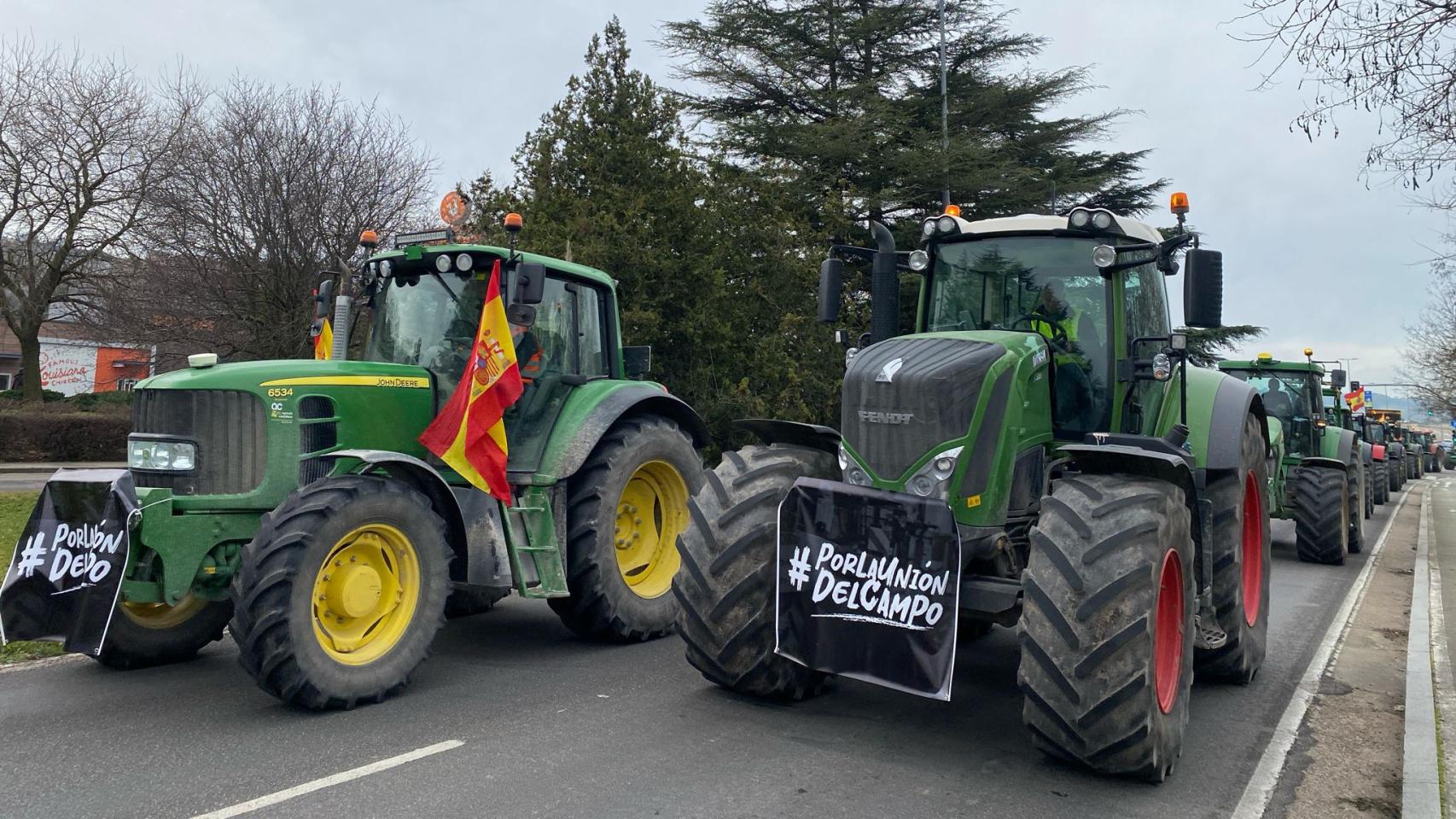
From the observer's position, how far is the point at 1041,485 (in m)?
5.38

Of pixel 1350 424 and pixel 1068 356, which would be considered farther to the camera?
pixel 1350 424

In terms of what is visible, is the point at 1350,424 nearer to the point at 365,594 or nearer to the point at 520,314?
the point at 520,314

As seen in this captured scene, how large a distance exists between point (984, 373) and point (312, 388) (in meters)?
3.66

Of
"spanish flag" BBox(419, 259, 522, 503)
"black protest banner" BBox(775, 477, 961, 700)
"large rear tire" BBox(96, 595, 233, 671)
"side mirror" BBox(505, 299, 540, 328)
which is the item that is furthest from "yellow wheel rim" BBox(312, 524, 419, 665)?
"black protest banner" BBox(775, 477, 961, 700)

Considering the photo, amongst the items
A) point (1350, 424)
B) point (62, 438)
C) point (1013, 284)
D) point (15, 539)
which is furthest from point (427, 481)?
point (62, 438)

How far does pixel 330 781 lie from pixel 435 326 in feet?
10.6

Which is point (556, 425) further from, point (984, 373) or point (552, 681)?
point (984, 373)

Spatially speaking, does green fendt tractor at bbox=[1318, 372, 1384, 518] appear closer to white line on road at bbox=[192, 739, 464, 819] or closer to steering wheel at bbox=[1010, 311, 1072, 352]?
steering wheel at bbox=[1010, 311, 1072, 352]

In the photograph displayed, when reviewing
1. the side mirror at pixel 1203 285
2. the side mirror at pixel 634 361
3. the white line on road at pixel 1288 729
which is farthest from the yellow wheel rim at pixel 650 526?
the white line on road at pixel 1288 729

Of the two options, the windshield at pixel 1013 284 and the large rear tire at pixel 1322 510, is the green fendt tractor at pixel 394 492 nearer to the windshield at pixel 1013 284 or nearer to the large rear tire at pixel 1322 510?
the windshield at pixel 1013 284

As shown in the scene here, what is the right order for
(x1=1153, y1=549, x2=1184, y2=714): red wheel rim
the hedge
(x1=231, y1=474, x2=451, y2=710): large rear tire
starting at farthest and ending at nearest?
1. the hedge
2. (x1=231, y1=474, x2=451, y2=710): large rear tire
3. (x1=1153, y1=549, x2=1184, y2=714): red wheel rim

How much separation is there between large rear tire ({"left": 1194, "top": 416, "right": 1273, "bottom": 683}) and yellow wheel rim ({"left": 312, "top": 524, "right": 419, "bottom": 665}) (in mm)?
4513

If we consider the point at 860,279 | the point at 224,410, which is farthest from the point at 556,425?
the point at 860,279

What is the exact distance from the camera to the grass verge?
6371 mm
